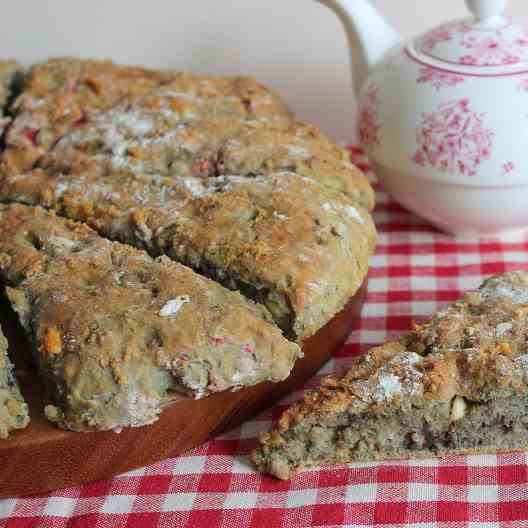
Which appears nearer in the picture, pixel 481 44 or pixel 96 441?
pixel 96 441

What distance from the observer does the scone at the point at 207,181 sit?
1.68 meters

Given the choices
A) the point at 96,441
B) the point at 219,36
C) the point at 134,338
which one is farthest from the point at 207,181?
the point at 219,36

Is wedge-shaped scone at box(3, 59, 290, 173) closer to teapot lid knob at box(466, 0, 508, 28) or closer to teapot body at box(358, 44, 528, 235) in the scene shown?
teapot body at box(358, 44, 528, 235)

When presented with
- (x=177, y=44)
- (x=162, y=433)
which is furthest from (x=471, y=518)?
(x=177, y=44)

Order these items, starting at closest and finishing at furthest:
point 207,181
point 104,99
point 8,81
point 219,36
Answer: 1. point 207,181
2. point 104,99
3. point 8,81
4. point 219,36

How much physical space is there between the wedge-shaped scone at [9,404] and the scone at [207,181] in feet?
1.33

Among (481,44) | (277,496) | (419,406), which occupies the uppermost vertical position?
(481,44)

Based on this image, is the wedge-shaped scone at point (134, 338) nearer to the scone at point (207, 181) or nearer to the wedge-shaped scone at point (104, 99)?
the scone at point (207, 181)

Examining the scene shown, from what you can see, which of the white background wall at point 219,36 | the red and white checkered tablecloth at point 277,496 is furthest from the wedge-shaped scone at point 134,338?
the white background wall at point 219,36

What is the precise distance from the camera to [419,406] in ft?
5.06

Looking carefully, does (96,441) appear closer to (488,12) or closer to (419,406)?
(419,406)

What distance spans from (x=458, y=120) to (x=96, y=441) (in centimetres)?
108

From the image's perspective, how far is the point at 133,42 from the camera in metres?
2.94

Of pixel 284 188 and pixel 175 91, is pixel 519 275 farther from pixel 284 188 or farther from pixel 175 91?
pixel 175 91
